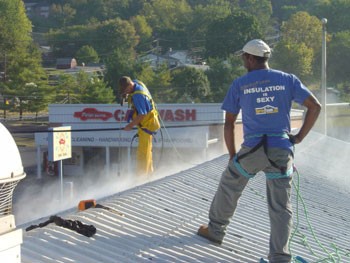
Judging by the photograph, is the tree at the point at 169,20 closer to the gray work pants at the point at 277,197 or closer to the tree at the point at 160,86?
the tree at the point at 160,86

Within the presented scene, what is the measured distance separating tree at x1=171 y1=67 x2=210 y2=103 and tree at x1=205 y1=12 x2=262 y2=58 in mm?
30809

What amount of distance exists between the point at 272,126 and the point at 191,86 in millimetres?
56678

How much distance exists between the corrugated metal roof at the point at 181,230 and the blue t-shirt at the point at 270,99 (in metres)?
1.21

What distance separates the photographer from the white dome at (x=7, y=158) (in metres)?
3.78

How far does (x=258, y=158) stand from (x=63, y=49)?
114m

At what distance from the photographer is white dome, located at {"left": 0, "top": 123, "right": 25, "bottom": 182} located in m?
3.78

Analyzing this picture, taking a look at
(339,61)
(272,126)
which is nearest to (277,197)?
(272,126)

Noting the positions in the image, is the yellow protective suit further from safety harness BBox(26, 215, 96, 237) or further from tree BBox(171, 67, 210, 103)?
tree BBox(171, 67, 210, 103)

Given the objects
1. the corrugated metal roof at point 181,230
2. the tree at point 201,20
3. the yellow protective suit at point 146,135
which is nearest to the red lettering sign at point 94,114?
the corrugated metal roof at point 181,230

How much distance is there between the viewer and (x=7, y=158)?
150 inches

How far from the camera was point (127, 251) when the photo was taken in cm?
583

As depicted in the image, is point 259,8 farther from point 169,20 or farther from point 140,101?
→ point 140,101

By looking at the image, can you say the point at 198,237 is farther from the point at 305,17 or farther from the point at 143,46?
the point at 143,46

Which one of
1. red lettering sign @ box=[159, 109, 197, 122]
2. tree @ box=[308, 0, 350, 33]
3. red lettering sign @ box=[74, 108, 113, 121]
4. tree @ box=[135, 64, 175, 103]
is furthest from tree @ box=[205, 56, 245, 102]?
tree @ box=[308, 0, 350, 33]
